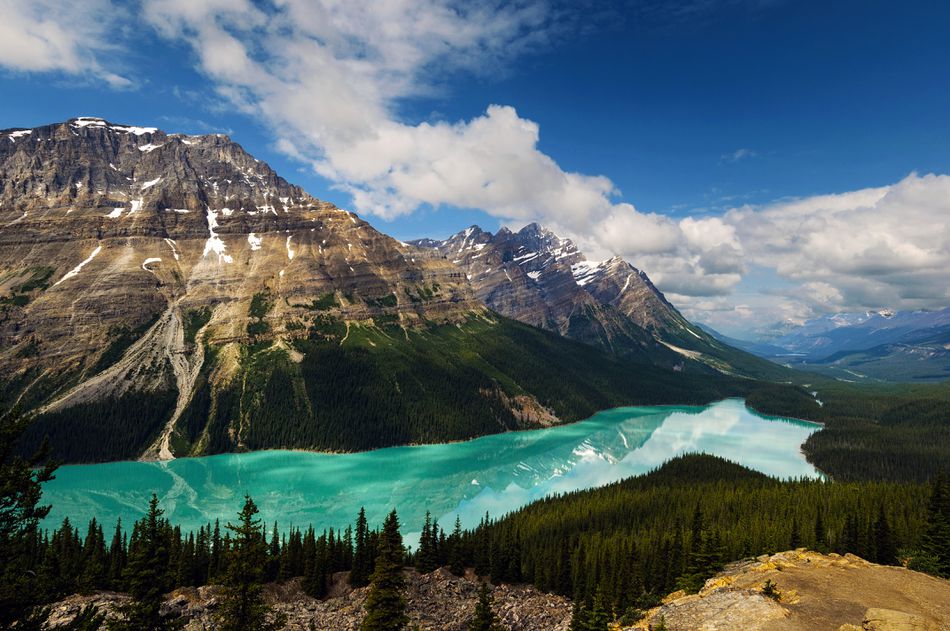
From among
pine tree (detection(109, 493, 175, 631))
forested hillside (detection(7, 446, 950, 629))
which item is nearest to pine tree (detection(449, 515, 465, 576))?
forested hillside (detection(7, 446, 950, 629))

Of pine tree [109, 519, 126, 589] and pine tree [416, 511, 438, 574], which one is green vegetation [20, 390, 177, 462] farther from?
pine tree [416, 511, 438, 574]

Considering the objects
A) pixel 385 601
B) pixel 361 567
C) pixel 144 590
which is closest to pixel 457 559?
pixel 361 567

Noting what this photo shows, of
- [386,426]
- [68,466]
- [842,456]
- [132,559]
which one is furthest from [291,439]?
[842,456]

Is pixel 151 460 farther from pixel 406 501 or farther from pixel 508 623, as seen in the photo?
pixel 508 623

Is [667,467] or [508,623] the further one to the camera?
[667,467]

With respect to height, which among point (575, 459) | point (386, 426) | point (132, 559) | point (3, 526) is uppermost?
point (3, 526)

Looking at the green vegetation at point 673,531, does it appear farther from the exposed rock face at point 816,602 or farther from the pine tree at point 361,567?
the pine tree at point 361,567

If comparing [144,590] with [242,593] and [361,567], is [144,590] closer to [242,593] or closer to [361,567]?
[242,593]
